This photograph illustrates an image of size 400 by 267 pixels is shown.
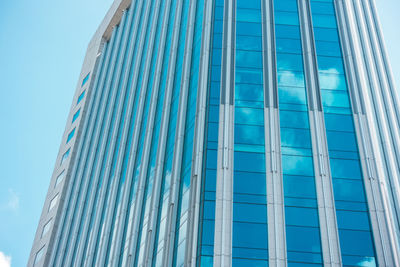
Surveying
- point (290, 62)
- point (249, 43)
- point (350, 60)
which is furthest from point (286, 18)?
point (350, 60)

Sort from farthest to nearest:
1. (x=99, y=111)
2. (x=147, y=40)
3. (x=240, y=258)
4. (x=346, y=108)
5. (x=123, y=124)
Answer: (x=99, y=111) → (x=147, y=40) → (x=123, y=124) → (x=346, y=108) → (x=240, y=258)

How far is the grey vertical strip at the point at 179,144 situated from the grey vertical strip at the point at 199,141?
2.28m

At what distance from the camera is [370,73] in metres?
57.6

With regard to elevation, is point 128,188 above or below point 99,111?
below

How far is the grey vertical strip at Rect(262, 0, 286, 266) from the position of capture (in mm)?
44344

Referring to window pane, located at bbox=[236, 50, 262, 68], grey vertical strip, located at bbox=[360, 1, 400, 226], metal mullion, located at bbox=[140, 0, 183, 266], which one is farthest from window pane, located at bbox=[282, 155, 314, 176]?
metal mullion, located at bbox=[140, 0, 183, 266]

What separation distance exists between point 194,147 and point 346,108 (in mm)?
13799

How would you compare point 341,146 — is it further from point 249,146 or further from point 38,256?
point 38,256

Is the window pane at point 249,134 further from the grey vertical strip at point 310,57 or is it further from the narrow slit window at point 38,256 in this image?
the narrow slit window at point 38,256

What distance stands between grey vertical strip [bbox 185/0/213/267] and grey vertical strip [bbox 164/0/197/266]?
2.28 metres

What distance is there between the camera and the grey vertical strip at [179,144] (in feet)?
154

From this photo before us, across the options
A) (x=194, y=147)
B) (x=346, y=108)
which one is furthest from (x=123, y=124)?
(x=346, y=108)

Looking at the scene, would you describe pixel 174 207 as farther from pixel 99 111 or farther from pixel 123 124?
pixel 99 111

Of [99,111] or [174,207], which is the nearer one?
[174,207]
